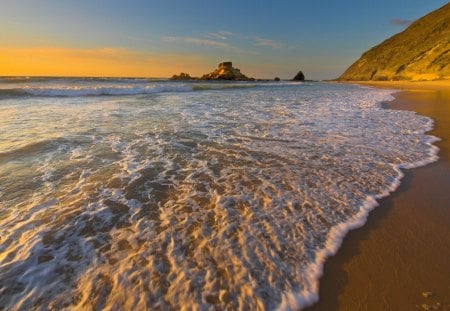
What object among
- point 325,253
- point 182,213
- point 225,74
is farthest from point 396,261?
point 225,74

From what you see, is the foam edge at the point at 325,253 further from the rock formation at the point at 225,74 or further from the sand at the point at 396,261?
the rock formation at the point at 225,74

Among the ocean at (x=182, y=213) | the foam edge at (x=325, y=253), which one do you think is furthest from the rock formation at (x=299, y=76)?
the foam edge at (x=325, y=253)

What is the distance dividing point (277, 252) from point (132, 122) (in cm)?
752

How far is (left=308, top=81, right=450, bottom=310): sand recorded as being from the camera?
2004 millimetres

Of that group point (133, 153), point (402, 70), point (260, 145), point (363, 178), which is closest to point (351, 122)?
point (260, 145)

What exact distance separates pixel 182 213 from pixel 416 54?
78.7 m

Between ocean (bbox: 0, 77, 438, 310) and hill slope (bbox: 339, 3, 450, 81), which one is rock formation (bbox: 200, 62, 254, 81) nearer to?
hill slope (bbox: 339, 3, 450, 81)

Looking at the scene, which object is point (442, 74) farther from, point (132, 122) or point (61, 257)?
point (61, 257)

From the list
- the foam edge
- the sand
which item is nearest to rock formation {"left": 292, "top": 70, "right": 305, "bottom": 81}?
the foam edge

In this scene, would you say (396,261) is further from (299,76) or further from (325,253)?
(299,76)

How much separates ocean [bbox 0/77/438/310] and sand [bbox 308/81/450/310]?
0.49 ft

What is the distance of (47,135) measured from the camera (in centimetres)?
679

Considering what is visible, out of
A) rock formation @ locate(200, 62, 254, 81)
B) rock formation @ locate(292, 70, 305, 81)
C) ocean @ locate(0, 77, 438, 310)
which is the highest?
ocean @ locate(0, 77, 438, 310)

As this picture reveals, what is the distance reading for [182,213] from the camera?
3164mm
